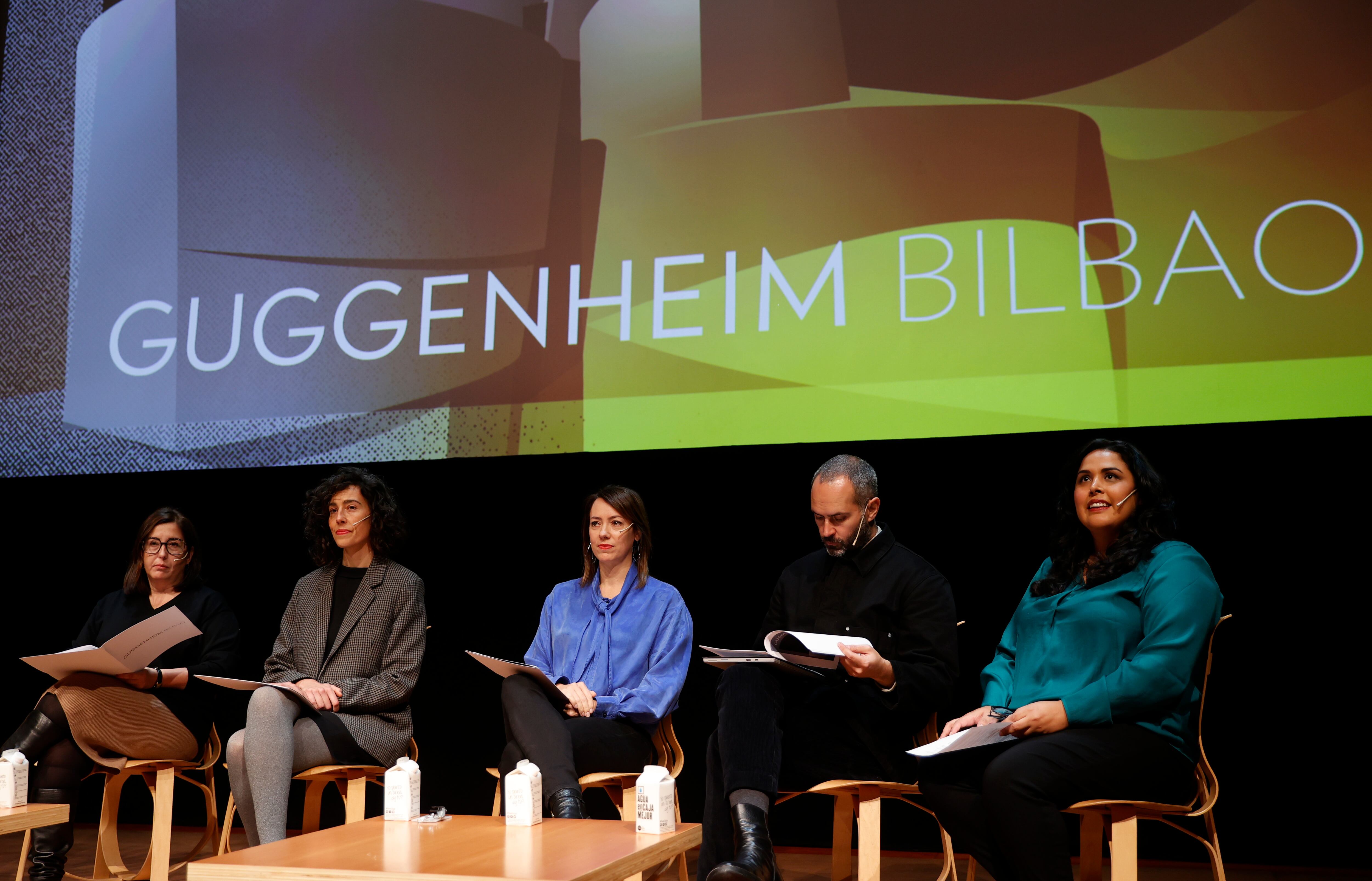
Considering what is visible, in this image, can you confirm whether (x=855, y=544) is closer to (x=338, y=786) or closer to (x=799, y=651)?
(x=799, y=651)

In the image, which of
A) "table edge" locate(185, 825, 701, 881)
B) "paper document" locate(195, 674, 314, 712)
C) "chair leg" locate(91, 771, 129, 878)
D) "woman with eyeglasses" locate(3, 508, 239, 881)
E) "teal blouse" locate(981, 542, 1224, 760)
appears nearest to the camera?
"table edge" locate(185, 825, 701, 881)

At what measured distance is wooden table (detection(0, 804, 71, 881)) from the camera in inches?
88.8

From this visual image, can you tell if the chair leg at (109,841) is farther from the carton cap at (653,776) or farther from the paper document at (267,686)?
the carton cap at (653,776)

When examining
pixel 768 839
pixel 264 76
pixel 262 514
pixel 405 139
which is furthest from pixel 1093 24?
pixel 262 514

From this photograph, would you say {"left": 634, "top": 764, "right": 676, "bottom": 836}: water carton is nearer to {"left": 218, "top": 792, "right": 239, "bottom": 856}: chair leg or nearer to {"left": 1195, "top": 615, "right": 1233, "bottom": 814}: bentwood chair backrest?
{"left": 1195, "top": 615, "right": 1233, "bottom": 814}: bentwood chair backrest

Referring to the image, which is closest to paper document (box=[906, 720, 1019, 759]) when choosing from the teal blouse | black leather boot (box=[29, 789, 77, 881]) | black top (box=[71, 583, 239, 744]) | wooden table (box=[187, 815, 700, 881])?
the teal blouse

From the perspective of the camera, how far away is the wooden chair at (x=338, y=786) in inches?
112

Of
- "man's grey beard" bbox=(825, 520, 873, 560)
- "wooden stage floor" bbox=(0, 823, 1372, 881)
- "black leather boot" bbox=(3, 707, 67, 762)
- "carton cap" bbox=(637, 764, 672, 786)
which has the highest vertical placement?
"man's grey beard" bbox=(825, 520, 873, 560)

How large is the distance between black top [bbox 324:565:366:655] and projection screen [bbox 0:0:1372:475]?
1.87ft

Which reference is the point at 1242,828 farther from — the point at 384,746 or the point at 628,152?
the point at 628,152

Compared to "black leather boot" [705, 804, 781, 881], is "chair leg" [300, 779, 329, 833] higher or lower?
lower

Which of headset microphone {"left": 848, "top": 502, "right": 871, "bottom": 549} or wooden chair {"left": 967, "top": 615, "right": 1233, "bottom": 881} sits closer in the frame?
wooden chair {"left": 967, "top": 615, "right": 1233, "bottom": 881}

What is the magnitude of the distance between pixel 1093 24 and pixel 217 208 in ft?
Answer: 9.80

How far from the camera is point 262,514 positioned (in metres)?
4.20
